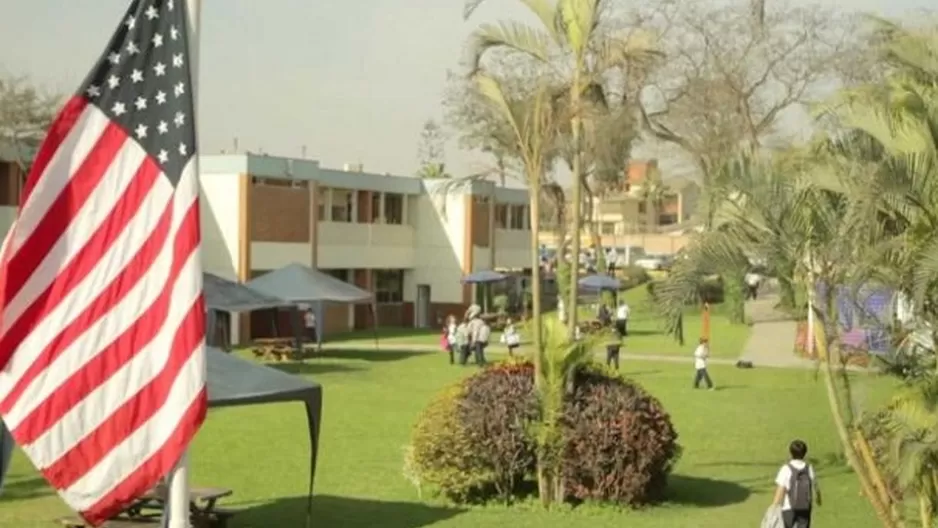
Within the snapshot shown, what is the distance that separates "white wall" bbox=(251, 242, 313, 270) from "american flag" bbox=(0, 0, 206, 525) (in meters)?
41.1

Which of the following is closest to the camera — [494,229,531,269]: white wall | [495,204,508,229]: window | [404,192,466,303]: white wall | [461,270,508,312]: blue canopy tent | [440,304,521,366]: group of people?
[440,304,521,366]: group of people

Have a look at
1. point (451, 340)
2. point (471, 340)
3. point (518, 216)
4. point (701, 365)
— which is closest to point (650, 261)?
point (518, 216)

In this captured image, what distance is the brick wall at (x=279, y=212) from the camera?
4859 centimetres

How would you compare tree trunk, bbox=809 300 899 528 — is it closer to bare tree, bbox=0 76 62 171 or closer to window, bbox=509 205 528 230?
bare tree, bbox=0 76 62 171

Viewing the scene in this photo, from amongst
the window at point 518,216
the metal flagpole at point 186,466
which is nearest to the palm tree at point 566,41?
the metal flagpole at point 186,466

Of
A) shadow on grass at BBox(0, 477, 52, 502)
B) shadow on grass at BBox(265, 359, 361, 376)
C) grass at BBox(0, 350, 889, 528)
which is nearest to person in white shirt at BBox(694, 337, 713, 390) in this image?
grass at BBox(0, 350, 889, 528)

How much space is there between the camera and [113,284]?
684 cm

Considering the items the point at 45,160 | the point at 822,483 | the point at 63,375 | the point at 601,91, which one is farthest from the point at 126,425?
the point at 822,483

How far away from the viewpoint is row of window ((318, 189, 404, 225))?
54.3 metres

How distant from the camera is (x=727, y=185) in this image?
46.6ft

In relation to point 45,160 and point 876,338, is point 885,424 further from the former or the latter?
point 45,160

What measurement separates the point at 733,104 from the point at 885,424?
44.0 meters

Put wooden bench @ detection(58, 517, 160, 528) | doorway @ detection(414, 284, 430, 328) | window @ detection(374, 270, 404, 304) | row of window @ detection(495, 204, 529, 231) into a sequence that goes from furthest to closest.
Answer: row of window @ detection(495, 204, 529, 231), doorway @ detection(414, 284, 430, 328), window @ detection(374, 270, 404, 304), wooden bench @ detection(58, 517, 160, 528)

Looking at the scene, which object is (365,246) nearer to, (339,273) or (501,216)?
(339,273)
